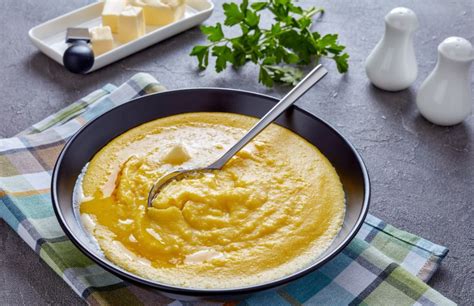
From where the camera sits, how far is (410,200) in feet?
6.16

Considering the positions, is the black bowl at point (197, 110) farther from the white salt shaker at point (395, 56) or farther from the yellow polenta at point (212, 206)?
the white salt shaker at point (395, 56)

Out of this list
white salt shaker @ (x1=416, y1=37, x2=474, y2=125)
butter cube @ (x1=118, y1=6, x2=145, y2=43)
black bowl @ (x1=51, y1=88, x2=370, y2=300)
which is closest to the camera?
black bowl @ (x1=51, y1=88, x2=370, y2=300)

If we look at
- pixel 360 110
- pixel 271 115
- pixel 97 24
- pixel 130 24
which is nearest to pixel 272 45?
pixel 360 110

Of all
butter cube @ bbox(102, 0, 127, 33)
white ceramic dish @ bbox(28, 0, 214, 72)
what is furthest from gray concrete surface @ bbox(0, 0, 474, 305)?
butter cube @ bbox(102, 0, 127, 33)

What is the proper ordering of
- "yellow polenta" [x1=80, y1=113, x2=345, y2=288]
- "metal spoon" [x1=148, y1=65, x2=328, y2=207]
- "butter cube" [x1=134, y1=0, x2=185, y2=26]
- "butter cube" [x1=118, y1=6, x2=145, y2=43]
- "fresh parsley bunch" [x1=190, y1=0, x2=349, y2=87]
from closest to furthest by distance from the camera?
"yellow polenta" [x1=80, y1=113, x2=345, y2=288]
"metal spoon" [x1=148, y1=65, x2=328, y2=207]
"fresh parsley bunch" [x1=190, y1=0, x2=349, y2=87]
"butter cube" [x1=118, y1=6, x2=145, y2=43]
"butter cube" [x1=134, y1=0, x2=185, y2=26]

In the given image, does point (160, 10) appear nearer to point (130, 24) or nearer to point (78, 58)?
point (130, 24)

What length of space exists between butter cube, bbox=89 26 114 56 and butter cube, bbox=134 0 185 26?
22cm

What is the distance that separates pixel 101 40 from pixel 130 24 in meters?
0.14

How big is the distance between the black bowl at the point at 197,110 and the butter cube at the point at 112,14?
75cm

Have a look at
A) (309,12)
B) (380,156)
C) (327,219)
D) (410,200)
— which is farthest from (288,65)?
(327,219)

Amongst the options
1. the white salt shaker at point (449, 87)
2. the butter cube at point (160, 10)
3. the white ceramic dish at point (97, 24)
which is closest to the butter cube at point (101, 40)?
the white ceramic dish at point (97, 24)

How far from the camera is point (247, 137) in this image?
5.68ft

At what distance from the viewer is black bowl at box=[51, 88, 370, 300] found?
4.26ft

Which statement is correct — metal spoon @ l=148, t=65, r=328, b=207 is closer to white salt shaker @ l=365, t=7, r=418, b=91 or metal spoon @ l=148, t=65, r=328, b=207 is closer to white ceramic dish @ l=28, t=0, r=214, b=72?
white salt shaker @ l=365, t=7, r=418, b=91
